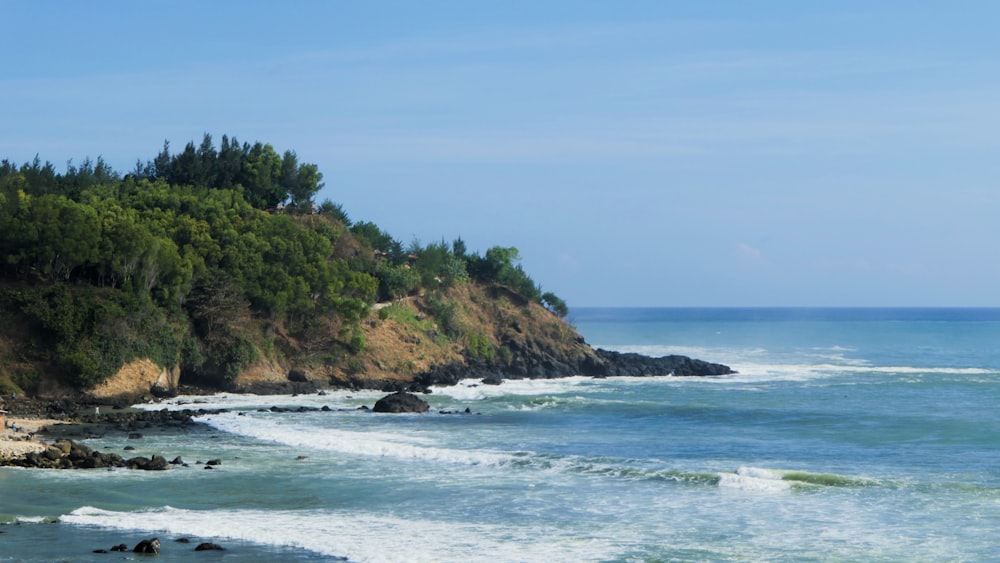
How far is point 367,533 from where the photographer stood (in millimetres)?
22891

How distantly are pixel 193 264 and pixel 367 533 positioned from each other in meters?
31.9

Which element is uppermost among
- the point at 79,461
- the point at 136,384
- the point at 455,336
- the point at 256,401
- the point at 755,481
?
the point at 455,336

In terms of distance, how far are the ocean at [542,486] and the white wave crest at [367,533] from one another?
0.08m

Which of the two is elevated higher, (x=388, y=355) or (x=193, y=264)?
(x=193, y=264)

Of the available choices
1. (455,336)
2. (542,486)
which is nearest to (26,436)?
(542,486)

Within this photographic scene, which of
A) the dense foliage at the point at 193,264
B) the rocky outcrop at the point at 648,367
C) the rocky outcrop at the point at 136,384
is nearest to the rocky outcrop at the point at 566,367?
the rocky outcrop at the point at 648,367

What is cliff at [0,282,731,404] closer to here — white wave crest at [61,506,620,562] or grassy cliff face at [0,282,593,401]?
grassy cliff face at [0,282,593,401]

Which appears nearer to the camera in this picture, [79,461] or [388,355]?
[79,461]

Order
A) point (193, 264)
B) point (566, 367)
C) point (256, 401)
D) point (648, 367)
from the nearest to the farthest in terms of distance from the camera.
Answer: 1. point (256, 401)
2. point (193, 264)
3. point (566, 367)
4. point (648, 367)

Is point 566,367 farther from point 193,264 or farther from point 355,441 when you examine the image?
point 355,441

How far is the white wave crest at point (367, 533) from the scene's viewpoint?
21.2m

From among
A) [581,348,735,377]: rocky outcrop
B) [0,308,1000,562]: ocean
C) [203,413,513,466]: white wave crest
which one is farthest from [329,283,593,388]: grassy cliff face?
[203,413,513,466]: white wave crest

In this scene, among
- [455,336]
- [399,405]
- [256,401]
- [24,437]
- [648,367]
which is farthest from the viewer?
[648,367]

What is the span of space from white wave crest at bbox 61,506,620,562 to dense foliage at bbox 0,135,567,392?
23097 millimetres
